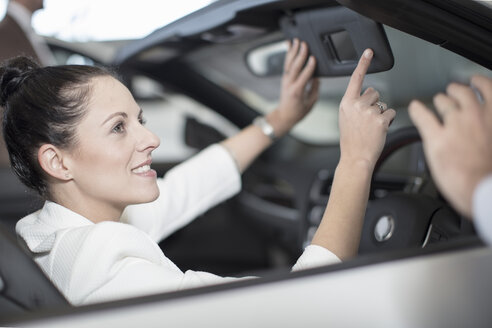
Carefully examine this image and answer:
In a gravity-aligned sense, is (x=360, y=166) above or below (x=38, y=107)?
below

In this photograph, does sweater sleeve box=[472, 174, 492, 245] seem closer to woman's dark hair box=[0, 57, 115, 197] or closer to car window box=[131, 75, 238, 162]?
woman's dark hair box=[0, 57, 115, 197]

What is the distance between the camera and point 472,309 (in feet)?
3.05

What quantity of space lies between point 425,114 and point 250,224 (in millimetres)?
1527

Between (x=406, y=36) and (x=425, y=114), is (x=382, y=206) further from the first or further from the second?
(x=425, y=114)

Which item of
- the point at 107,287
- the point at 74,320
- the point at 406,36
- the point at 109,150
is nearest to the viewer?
the point at 74,320

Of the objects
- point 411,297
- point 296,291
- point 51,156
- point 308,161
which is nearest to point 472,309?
point 411,297

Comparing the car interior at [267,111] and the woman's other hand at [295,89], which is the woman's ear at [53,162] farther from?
the woman's other hand at [295,89]

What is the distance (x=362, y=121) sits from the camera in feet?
3.87

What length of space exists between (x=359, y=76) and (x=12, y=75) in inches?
26.5

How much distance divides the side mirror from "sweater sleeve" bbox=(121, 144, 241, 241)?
37 cm

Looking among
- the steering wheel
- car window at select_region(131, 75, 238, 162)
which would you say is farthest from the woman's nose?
car window at select_region(131, 75, 238, 162)

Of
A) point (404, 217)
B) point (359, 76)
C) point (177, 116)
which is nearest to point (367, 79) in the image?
point (359, 76)

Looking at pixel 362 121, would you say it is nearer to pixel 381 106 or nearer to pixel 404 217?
pixel 381 106

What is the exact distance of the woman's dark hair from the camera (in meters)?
1.11
